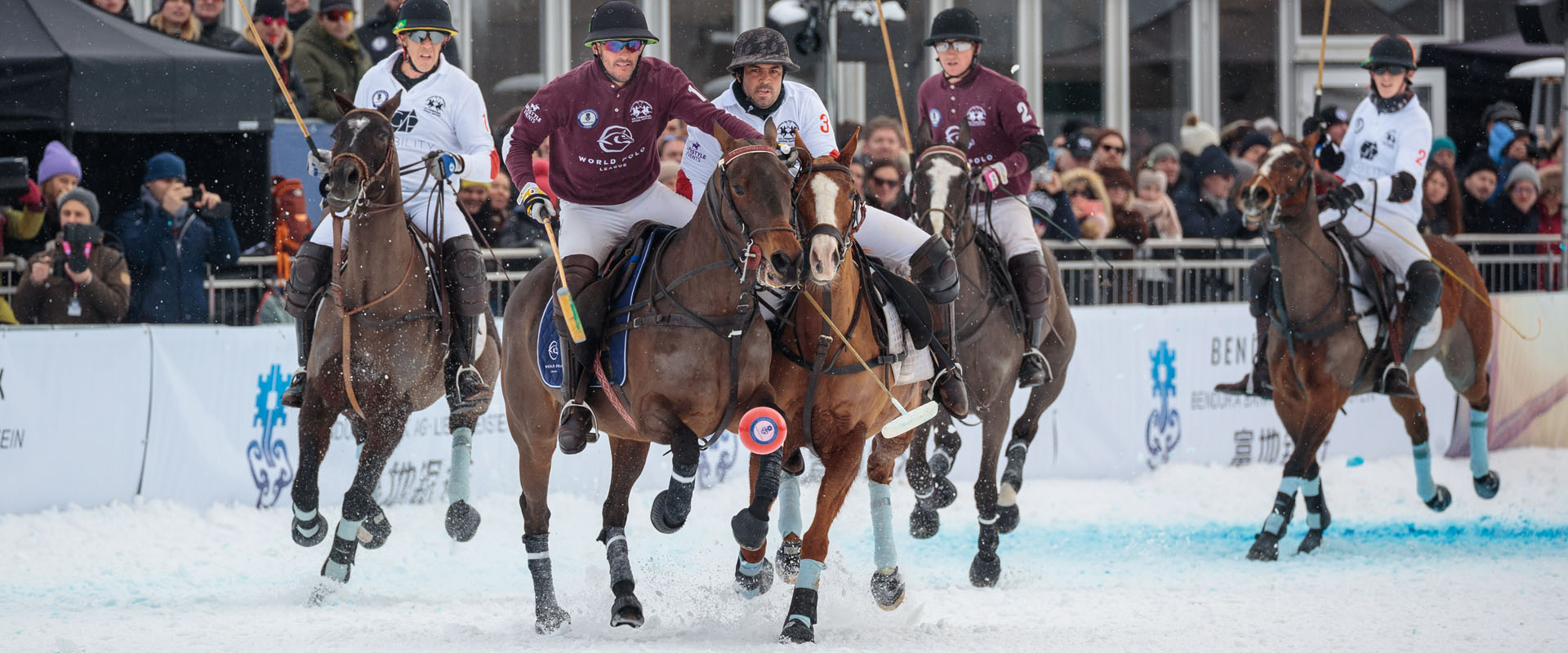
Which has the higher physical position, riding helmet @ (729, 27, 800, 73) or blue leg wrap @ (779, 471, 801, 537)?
riding helmet @ (729, 27, 800, 73)

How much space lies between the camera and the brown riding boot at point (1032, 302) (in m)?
9.88

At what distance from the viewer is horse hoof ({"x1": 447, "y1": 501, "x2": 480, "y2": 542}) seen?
9.24m

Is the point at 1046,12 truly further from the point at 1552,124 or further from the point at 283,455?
the point at 283,455

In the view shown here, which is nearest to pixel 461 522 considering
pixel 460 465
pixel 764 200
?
pixel 460 465

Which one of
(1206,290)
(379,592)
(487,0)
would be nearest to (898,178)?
(1206,290)

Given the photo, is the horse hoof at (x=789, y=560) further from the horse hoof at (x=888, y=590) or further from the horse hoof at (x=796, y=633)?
the horse hoof at (x=796, y=633)

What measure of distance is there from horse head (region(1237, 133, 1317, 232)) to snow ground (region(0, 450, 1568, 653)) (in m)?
2.07

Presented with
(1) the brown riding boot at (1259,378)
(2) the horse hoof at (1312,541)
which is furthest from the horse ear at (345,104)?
(2) the horse hoof at (1312,541)

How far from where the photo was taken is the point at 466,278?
9109mm

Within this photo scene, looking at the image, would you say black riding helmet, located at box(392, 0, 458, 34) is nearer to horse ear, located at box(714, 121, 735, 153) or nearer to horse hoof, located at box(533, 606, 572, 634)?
horse ear, located at box(714, 121, 735, 153)

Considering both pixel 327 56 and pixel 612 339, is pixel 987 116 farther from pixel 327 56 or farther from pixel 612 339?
pixel 327 56

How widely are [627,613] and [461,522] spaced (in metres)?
2.15

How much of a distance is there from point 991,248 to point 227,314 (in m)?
5.23

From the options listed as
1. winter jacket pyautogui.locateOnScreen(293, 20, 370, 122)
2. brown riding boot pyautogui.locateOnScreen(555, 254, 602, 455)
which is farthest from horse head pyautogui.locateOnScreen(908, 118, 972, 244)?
winter jacket pyautogui.locateOnScreen(293, 20, 370, 122)
